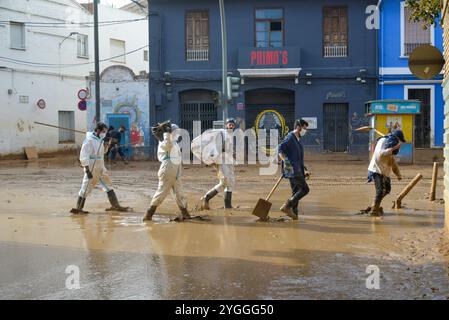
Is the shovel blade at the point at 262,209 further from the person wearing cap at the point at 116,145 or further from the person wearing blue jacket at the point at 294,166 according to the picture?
the person wearing cap at the point at 116,145

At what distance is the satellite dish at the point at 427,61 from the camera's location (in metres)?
8.27

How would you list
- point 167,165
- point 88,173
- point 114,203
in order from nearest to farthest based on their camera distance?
point 167,165 < point 88,173 < point 114,203

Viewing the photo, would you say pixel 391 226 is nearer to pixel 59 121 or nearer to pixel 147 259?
pixel 147 259

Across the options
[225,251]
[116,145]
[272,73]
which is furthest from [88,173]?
[272,73]

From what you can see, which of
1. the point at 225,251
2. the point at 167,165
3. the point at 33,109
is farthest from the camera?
the point at 33,109

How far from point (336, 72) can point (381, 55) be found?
1862 millimetres

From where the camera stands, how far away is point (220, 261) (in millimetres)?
6637

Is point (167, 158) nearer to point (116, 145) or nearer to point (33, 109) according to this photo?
point (116, 145)

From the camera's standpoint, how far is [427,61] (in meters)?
8.31

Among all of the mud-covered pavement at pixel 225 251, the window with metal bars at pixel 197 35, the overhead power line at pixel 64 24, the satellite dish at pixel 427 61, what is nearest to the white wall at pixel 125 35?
the overhead power line at pixel 64 24

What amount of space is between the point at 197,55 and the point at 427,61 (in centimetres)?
1694
